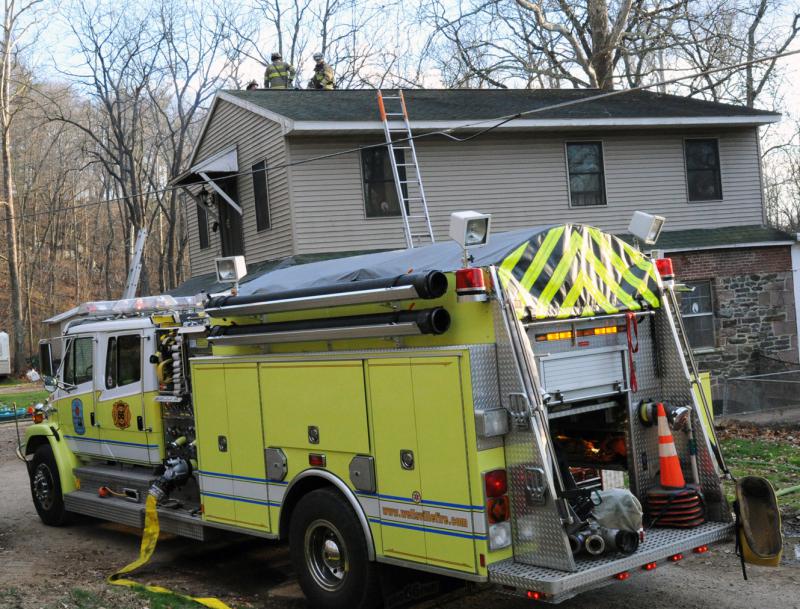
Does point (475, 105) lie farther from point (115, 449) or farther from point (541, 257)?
point (541, 257)

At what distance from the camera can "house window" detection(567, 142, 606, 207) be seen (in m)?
19.6

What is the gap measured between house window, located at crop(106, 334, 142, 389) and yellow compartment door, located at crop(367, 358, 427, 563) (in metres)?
3.93

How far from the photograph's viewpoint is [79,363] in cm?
991

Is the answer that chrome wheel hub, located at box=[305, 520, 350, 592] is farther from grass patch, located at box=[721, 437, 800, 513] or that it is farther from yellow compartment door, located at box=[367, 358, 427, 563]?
grass patch, located at box=[721, 437, 800, 513]

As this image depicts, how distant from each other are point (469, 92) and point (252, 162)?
608cm

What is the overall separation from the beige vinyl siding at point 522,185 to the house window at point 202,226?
596 cm

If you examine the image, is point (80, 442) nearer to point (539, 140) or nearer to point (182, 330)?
point (182, 330)

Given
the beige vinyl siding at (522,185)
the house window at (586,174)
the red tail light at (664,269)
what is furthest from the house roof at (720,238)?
the red tail light at (664,269)

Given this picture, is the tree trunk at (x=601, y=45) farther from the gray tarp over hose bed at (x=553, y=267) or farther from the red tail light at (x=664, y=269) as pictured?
the gray tarp over hose bed at (x=553, y=267)

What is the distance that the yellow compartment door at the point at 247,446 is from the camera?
7043 mm

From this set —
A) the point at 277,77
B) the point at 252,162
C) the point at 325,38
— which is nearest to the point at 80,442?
the point at 252,162

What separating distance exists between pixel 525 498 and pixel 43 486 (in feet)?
23.2

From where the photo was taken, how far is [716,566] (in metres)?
7.43

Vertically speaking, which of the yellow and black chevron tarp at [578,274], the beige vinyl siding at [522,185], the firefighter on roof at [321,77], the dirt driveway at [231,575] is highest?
the firefighter on roof at [321,77]
